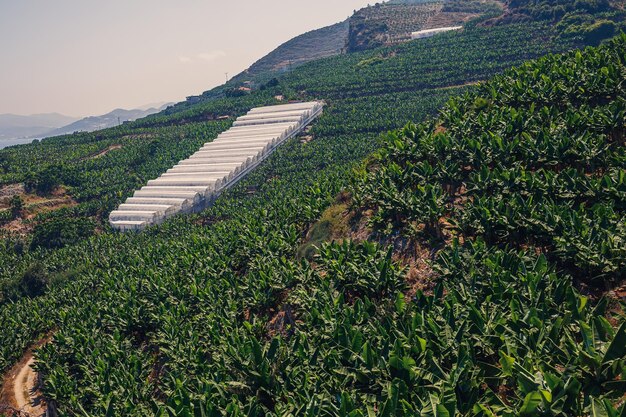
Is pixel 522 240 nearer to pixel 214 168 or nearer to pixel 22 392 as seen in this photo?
pixel 22 392

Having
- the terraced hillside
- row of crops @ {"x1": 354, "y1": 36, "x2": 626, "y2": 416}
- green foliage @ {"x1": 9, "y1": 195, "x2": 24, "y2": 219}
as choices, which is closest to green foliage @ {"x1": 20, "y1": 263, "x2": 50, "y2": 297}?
green foliage @ {"x1": 9, "y1": 195, "x2": 24, "y2": 219}

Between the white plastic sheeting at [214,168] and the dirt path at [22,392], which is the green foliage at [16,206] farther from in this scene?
the dirt path at [22,392]

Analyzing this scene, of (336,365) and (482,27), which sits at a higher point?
(482,27)

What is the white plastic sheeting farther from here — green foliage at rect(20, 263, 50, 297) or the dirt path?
the dirt path

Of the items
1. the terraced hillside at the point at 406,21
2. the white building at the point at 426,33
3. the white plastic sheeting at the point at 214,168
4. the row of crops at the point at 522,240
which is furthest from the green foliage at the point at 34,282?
the terraced hillside at the point at 406,21

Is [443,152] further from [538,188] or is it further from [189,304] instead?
[189,304]

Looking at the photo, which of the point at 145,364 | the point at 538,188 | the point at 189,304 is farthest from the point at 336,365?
the point at 189,304
